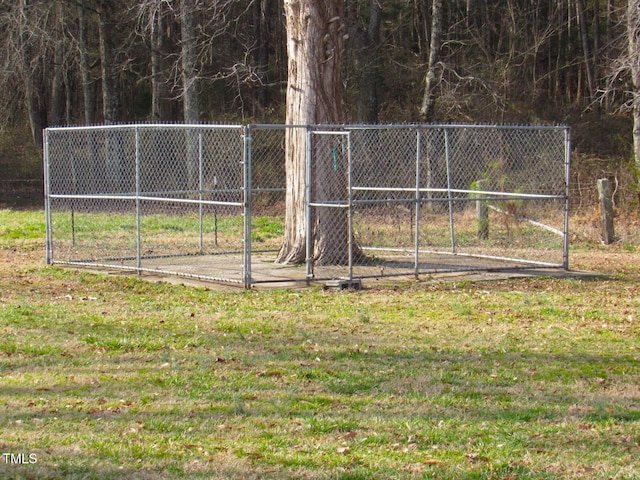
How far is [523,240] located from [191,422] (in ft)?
41.8

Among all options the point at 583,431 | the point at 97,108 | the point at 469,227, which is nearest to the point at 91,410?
the point at 583,431

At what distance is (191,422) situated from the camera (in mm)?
6164

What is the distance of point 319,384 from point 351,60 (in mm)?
27258

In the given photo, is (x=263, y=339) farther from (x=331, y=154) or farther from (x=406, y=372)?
(x=331, y=154)

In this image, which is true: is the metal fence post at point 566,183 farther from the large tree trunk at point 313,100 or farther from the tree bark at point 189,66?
the tree bark at point 189,66

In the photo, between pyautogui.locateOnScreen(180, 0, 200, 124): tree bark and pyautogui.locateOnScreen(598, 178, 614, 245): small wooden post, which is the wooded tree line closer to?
pyautogui.locateOnScreen(180, 0, 200, 124): tree bark

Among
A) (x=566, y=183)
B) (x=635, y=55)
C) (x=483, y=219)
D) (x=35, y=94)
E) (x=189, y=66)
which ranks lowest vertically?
(x=483, y=219)

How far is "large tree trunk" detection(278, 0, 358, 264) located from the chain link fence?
0.04 meters

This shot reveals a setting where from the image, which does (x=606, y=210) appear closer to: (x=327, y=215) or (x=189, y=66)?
(x=327, y=215)

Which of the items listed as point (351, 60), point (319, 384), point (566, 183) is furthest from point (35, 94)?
point (319, 384)

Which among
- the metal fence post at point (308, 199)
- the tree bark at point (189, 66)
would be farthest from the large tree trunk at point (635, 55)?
the tree bark at point (189, 66)

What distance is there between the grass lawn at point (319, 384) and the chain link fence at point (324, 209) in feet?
5.73

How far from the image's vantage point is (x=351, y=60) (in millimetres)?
33406

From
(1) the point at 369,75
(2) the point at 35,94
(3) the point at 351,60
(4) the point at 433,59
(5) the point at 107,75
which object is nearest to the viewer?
(4) the point at 433,59
